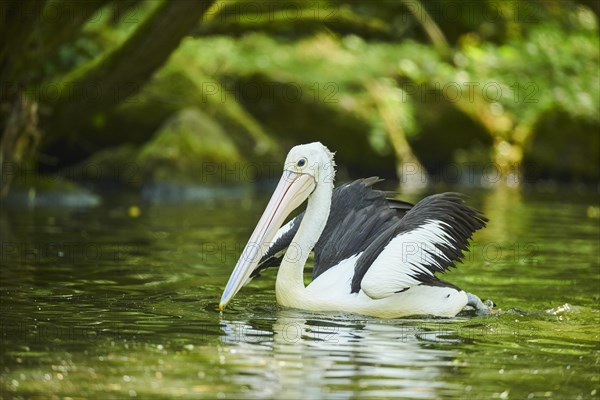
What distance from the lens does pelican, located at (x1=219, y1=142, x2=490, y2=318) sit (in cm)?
680

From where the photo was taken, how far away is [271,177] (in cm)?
1848

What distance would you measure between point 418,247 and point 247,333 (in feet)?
4.31

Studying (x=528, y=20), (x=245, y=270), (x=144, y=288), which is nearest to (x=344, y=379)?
(x=245, y=270)

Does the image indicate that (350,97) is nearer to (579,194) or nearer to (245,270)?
(579,194)

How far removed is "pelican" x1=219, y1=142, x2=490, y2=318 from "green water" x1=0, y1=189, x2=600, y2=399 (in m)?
0.15

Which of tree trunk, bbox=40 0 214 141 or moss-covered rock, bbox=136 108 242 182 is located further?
moss-covered rock, bbox=136 108 242 182

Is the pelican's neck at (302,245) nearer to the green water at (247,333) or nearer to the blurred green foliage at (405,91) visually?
the green water at (247,333)

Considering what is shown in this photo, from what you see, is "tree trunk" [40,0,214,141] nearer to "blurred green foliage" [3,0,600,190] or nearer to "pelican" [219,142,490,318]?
"pelican" [219,142,490,318]

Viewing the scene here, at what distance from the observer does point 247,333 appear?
241 inches

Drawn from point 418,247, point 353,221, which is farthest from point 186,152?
point 418,247

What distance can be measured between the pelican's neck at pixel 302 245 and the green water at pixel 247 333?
16 cm

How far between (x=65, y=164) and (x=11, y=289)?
10624 mm

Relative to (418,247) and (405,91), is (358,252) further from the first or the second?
(405,91)

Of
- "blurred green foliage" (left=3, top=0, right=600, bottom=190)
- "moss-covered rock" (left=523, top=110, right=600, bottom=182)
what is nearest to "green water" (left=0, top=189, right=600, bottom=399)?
"blurred green foliage" (left=3, top=0, right=600, bottom=190)
